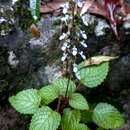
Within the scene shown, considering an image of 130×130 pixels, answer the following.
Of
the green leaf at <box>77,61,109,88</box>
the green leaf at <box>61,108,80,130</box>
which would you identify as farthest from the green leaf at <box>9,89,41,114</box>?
the green leaf at <box>77,61,109,88</box>

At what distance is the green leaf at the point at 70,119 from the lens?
1.97m

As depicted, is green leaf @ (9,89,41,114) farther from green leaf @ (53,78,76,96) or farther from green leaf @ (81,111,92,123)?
green leaf @ (81,111,92,123)

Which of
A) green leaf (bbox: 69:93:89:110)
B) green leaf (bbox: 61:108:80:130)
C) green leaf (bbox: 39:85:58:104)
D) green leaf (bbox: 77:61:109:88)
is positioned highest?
green leaf (bbox: 77:61:109:88)

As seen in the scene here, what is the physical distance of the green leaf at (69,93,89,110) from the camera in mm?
1943

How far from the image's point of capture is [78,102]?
6.48 ft

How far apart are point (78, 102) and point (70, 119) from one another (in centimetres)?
9

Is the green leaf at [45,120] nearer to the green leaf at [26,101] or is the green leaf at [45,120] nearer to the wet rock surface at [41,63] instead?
the green leaf at [26,101]

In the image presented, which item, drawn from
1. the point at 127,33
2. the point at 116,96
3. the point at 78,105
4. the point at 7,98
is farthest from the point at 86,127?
the point at 127,33

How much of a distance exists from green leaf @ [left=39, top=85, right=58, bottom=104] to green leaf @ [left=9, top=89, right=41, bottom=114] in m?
0.03

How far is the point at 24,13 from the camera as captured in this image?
242 cm

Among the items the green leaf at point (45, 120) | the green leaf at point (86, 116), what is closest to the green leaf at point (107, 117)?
the green leaf at point (86, 116)

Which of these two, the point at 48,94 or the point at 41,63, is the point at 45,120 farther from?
the point at 41,63

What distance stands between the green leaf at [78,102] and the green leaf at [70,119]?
49mm

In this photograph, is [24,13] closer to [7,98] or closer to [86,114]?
[7,98]
